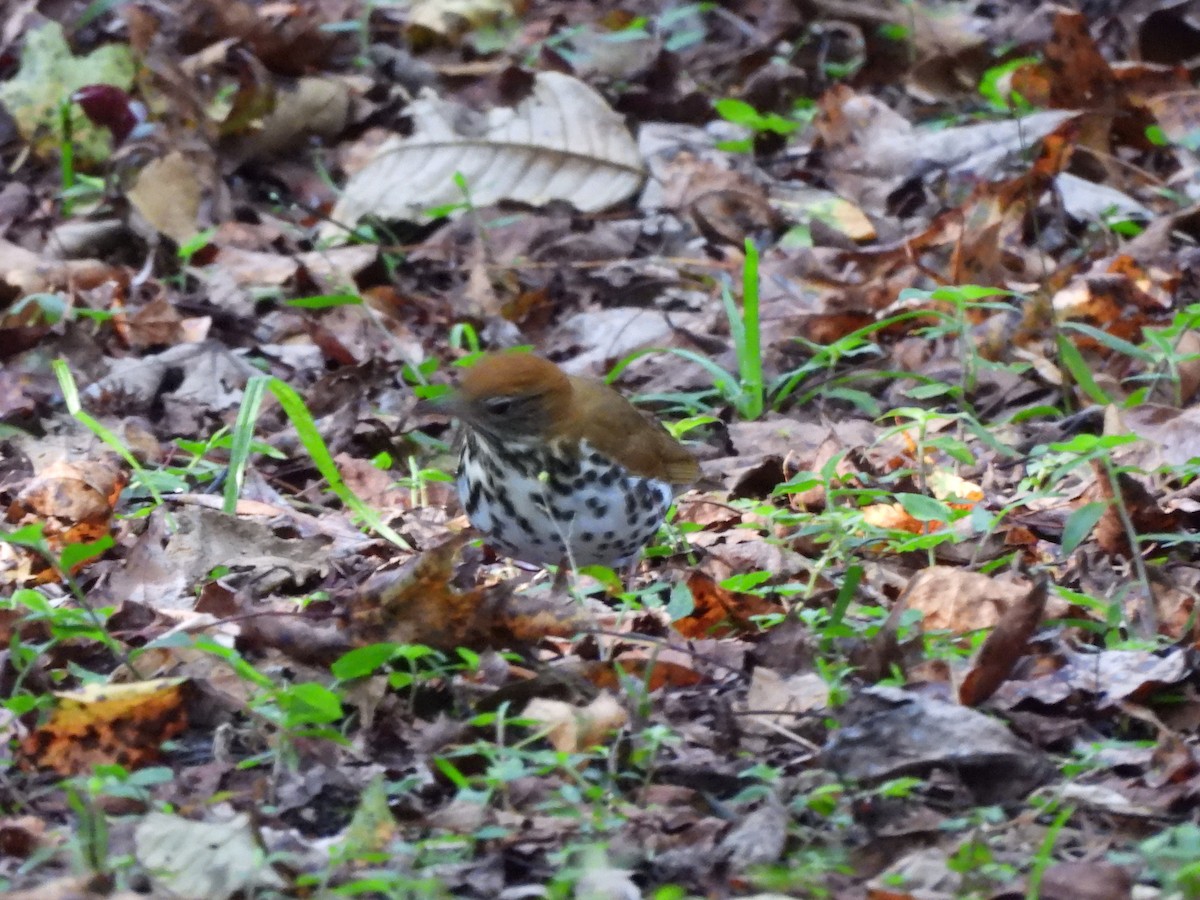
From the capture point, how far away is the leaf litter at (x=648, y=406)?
348 cm

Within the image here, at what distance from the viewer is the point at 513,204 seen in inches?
328

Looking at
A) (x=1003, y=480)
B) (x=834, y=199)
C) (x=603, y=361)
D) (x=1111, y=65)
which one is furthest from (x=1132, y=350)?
(x=1111, y=65)

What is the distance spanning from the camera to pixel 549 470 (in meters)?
4.73

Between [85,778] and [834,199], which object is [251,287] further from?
[85,778]

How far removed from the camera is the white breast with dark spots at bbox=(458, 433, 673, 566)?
467 centimetres

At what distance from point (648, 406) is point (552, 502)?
6.59 ft

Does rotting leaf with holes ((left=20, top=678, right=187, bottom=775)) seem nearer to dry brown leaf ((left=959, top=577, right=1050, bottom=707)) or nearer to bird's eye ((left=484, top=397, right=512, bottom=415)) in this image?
bird's eye ((left=484, top=397, right=512, bottom=415))

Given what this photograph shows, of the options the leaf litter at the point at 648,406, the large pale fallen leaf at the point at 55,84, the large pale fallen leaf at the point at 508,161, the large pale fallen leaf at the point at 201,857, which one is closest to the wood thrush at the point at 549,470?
the leaf litter at the point at 648,406

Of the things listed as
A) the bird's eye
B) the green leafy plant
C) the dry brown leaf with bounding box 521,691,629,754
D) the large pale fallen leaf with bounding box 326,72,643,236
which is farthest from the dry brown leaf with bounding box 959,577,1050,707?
the large pale fallen leaf with bounding box 326,72,643,236

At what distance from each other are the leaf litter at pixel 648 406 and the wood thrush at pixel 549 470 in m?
0.14

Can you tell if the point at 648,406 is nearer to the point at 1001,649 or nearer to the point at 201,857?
the point at 1001,649

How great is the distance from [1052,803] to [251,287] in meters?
5.05

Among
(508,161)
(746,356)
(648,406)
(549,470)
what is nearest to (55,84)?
(508,161)

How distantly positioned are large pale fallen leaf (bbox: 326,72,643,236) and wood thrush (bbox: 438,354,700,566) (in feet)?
11.0
